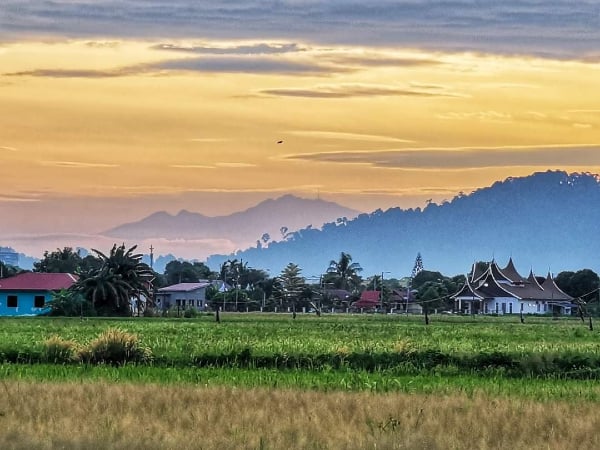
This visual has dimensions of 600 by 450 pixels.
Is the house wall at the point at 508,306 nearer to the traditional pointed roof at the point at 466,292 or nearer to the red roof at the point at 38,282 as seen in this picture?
the traditional pointed roof at the point at 466,292

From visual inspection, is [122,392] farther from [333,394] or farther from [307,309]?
[307,309]

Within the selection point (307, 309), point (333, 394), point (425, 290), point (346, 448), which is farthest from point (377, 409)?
point (425, 290)

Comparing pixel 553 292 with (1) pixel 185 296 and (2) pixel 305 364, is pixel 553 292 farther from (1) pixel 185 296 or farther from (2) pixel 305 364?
(2) pixel 305 364

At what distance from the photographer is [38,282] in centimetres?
8600

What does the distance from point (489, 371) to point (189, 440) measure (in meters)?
14.3

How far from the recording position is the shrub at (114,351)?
28.4 m

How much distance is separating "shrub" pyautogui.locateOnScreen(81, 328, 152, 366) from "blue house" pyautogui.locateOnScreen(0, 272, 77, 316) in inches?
2227

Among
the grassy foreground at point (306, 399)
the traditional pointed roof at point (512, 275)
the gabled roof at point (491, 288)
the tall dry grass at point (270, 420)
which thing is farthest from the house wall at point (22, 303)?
the traditional pointed roof at point (512, 275)

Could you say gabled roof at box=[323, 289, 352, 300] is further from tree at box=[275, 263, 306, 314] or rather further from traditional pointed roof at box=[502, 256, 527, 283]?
traditional pointed roof at box=[502, 256, 527, 283]

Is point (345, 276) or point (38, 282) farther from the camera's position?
point (345, 276)

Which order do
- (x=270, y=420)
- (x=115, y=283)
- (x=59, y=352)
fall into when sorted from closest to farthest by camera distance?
(x=270, y=420)
(x=59, y=352)
(x=115, y=283)

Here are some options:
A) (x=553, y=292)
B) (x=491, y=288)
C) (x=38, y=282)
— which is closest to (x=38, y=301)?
(x=38, y=282)

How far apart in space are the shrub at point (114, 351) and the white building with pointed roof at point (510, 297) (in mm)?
103020

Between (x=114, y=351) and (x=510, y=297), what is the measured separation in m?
111
